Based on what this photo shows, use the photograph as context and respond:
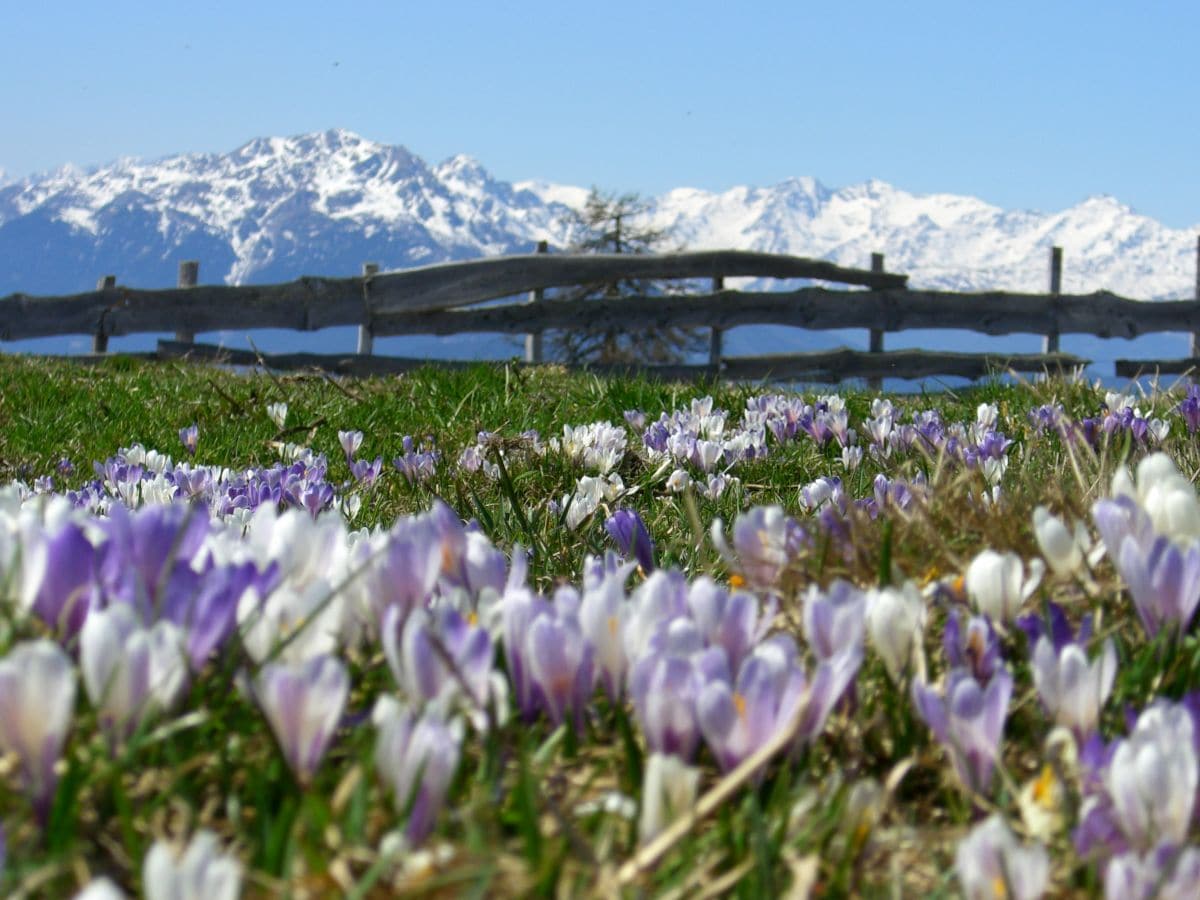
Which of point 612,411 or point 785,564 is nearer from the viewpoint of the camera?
point 785,564

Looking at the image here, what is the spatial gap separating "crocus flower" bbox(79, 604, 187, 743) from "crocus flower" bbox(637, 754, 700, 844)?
429 millimetres

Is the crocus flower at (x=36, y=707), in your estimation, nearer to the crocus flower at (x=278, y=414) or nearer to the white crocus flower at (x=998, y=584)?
the white crocus flower at (x=998, y=584)

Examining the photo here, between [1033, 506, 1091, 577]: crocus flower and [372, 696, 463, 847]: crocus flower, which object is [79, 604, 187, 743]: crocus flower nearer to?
[372, 696, 463, 847]: crocus flower

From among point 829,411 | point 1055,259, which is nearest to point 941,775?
point 829,411

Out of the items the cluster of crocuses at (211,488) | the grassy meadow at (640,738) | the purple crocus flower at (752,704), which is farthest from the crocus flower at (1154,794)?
the cluster of crocuses at (211,488)

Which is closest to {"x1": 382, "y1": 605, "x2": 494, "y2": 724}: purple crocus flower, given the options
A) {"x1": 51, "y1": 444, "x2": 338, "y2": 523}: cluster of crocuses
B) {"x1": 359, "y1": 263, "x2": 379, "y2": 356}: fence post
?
{"x1": 51, "y1": 444, "x2": 338, "y2": 523}: cluster of crocuses

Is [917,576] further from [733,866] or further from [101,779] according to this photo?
[101,779]

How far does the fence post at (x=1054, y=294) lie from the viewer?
1916 centimetres

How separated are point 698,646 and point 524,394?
5.48m

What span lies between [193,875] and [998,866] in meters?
0.61

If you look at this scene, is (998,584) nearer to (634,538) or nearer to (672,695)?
(672,695)

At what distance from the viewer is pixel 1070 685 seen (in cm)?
115

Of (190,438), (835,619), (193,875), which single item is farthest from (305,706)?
(190,438)

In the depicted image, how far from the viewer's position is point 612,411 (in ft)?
19.6
